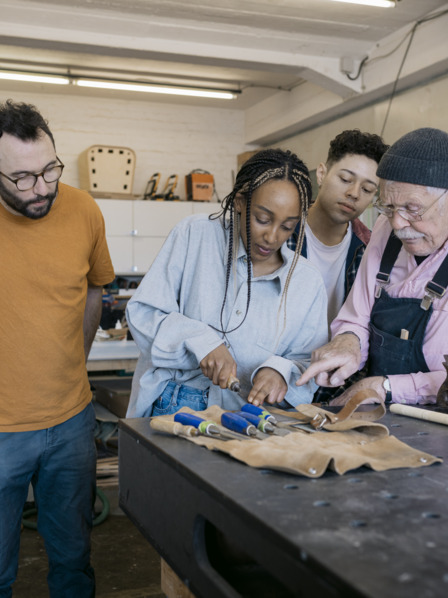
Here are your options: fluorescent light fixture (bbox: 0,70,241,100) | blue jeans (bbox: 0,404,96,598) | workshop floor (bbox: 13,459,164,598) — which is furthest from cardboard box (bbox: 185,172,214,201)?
blue jeans (bbox: 0,404,96,598)

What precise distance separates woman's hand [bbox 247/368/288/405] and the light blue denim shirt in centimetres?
4

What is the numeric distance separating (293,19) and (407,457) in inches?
183

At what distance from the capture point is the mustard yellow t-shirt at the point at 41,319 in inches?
68.5

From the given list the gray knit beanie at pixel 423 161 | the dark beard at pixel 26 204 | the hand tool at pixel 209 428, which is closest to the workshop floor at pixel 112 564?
the dark beard at pixel 26 204

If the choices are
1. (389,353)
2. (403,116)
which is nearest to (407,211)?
(389,353)

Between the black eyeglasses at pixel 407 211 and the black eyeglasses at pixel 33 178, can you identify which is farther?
the black eyeglasses at pixel 33 178

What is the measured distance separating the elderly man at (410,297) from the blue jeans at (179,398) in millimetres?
289

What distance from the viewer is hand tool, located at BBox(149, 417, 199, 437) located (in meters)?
1.07

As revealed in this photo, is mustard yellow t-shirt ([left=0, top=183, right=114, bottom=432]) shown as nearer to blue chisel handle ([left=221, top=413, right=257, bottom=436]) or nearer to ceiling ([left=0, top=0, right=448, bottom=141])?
blue chisel handle ([left=221, top=413, right=257, bottom=436])

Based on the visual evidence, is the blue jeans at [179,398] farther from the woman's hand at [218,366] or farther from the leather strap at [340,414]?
the leather strap at [340,414]

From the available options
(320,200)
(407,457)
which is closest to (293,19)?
(320,200)

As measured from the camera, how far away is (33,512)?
10.9ft

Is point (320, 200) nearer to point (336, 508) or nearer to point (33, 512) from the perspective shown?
point (336, 508)

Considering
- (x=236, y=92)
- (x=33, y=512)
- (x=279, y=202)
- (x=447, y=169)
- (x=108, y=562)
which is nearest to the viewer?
(x=447, y=169)
